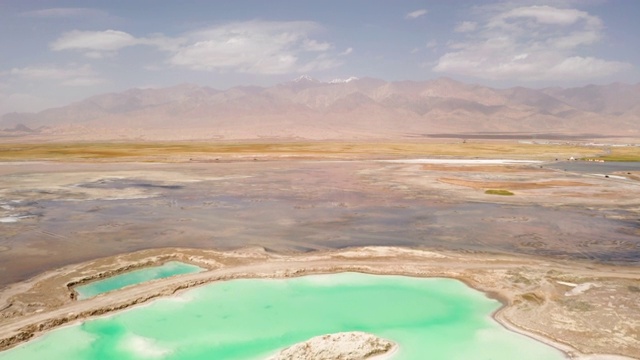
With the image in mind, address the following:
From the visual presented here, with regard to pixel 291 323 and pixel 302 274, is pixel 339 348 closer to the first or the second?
pixel 291 323

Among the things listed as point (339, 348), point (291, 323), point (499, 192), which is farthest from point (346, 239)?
point (499, 192)

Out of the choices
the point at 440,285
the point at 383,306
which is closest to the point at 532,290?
the point at 440,285

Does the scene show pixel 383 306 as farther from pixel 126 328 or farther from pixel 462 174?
pixel 462 174

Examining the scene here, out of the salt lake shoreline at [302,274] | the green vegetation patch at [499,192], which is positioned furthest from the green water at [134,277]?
the green vegetation patch at [499,192]

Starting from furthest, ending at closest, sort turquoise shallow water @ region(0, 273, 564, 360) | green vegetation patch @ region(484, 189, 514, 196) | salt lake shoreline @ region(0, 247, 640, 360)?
green vegetation patch @ region(484, 189, 514, 196)
salt lake shoreline @ region(0, 247, 640, 360)
turquoise shallow water @ region(0, 273, 564, 360)

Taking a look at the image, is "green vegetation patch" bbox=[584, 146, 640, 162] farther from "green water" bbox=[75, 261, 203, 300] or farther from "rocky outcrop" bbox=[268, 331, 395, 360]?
"rocky outcrop" bbox=[268, 331, 395, 360]

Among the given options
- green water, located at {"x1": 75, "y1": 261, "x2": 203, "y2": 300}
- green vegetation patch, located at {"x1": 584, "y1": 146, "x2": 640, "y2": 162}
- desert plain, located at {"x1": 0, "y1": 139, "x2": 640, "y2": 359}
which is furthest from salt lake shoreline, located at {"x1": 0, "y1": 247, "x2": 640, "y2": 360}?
green vegetation patch, located at {"x1": 584, "y1": 146, "x2": 640, "y2": 162}
